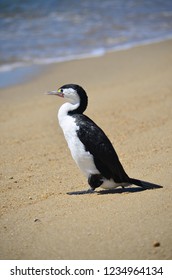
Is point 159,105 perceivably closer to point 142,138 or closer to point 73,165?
point 142,138

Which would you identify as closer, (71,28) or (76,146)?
(76,146)

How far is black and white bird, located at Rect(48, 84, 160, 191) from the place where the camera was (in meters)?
5.94

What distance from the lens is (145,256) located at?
4.46 meters

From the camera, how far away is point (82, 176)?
7129 millimetres

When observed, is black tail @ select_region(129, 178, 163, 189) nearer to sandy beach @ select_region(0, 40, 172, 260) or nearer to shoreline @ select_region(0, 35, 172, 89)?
sandy beach @ select_region(0, 40, 172, 260)

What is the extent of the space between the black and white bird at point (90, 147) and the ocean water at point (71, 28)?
21.3ft

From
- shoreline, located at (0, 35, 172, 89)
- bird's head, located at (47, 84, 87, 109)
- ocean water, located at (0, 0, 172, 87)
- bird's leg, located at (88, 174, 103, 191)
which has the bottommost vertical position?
bird's leg, located at (88, 174, 103, 191)

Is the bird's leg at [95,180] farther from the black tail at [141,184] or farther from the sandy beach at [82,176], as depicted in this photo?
the black tail at [141,184]

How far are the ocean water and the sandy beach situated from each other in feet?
4.46

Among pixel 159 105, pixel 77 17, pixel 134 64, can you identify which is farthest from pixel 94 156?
pixel 77 17

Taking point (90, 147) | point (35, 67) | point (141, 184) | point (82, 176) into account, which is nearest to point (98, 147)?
point (90, 147)

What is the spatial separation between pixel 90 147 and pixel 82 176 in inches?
49.4

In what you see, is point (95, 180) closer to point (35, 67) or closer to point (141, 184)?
point (141, 184)

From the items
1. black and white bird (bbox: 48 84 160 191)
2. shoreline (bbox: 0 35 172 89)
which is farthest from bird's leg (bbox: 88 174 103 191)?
shoreline (bbox: 0 35 172 89)
